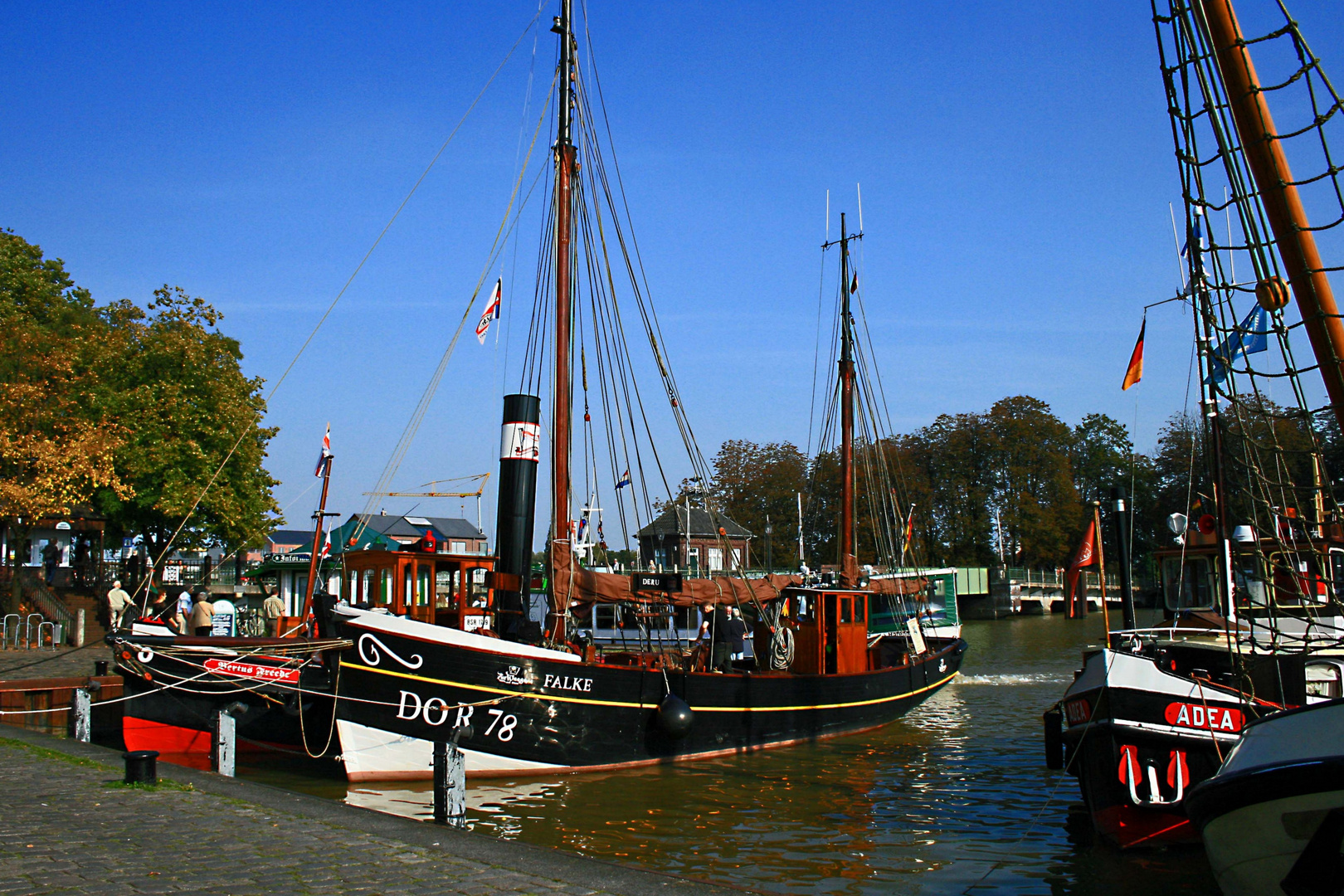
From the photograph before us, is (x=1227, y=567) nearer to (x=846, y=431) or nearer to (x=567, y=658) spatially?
→ (x=567, y=658)

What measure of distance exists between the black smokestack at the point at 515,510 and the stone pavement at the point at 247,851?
6.10 m

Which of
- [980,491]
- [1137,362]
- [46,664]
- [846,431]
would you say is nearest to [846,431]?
[846,431]

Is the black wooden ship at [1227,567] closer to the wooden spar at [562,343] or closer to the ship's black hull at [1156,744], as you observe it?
the ship's black hull at [1156,744]

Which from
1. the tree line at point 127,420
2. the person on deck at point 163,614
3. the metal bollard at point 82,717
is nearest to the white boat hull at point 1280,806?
the metal bollard at point 82,717

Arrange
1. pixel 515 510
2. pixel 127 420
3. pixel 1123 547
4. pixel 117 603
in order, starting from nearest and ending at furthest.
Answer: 1. pixel 1123 547
2. pixel 515 510
3. pixel 117 603
4. pixel 127 420

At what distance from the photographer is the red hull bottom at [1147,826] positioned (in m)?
9.86

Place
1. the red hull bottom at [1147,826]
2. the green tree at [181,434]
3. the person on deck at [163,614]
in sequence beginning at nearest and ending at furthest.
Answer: the red hull bottom at [1147,826] → the person on deck at [163,614] → the green tree at [181,434]

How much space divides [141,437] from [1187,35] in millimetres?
32009

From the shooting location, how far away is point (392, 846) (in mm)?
7484

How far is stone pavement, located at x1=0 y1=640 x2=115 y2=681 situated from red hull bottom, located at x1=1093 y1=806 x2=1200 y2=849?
57.8 ft

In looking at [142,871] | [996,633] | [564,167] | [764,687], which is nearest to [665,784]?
[764,687]

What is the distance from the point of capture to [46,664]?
74.7ft

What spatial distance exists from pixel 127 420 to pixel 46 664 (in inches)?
421

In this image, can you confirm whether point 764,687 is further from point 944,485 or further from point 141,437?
point 944,485
